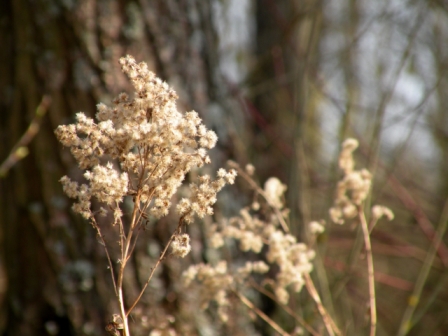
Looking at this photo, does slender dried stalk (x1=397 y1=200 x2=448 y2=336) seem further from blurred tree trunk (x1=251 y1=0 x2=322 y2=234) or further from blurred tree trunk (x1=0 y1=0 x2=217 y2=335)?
blurred tree trunk (x1=0 y1=0 x2=217 y2=335)

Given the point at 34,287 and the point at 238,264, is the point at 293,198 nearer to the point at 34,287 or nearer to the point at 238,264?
the point at 238,264

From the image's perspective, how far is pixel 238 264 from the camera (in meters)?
1.99

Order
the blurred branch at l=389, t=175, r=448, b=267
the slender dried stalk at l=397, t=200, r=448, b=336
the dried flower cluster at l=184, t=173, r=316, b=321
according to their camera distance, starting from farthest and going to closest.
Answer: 1. the blurred branch at l=389, t=175, r=448, b=267
2. the slender dried stalk at l=397, t=200, r=448, b=336
3. the dried flower cluster at l=184, t=173, r=316, b=321

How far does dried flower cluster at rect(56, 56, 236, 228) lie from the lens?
2.67 ft

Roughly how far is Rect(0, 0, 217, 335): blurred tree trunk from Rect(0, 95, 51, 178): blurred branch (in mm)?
22

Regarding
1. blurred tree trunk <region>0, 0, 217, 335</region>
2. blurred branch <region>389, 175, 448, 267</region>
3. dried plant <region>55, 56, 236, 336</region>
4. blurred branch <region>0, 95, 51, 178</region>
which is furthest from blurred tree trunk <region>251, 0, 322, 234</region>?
dried plant <region>55, 56, 236, 336</region>

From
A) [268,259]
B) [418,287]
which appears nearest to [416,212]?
[418,287]

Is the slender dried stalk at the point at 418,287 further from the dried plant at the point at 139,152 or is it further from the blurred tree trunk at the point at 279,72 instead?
the dried plant at the point at 139,152

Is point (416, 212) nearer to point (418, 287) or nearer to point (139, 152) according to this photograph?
point (418, 287)

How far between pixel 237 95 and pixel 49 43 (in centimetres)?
103

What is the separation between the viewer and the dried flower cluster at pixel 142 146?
2.67 feet

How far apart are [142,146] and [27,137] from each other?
118 cm

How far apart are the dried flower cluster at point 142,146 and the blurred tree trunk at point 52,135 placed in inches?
38.8

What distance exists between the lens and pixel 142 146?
2.78 feet
